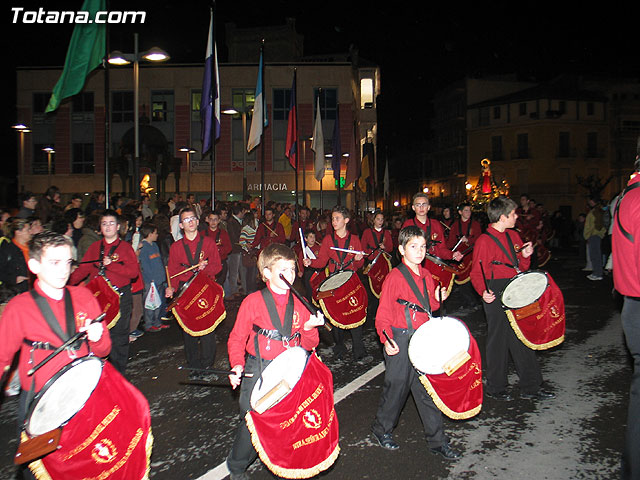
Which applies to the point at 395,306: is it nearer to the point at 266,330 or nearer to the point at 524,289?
the point at 266,330

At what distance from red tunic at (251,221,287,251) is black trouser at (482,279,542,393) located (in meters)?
7.89

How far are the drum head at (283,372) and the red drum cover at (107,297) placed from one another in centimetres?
350

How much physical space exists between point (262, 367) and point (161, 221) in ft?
25.5

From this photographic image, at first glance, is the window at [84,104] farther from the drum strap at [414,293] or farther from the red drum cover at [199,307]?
the drum strap at [414,293]

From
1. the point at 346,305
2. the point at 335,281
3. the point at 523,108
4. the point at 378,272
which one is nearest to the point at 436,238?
the point at 378,272

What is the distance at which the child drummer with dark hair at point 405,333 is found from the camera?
4684 millimetres

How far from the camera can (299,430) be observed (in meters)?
3.51

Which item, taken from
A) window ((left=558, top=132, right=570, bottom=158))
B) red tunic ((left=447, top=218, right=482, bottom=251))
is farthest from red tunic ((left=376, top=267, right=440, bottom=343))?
window ((left=558, top=132, right=570, bottom=158))

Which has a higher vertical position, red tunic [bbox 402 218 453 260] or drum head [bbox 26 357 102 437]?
red tunic [bbox 402 218 453 260]

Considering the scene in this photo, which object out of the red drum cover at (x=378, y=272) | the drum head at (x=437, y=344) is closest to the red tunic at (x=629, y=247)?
the drum head at (x=437, y=344)

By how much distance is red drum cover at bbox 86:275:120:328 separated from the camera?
21.4 ft

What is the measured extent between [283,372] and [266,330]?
58cm

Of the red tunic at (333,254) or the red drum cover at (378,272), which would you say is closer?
the red tunic at (333,254)

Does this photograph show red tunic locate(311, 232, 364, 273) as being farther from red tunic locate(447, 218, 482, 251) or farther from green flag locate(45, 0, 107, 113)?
green flag locate(45, 0, 107, 113)
